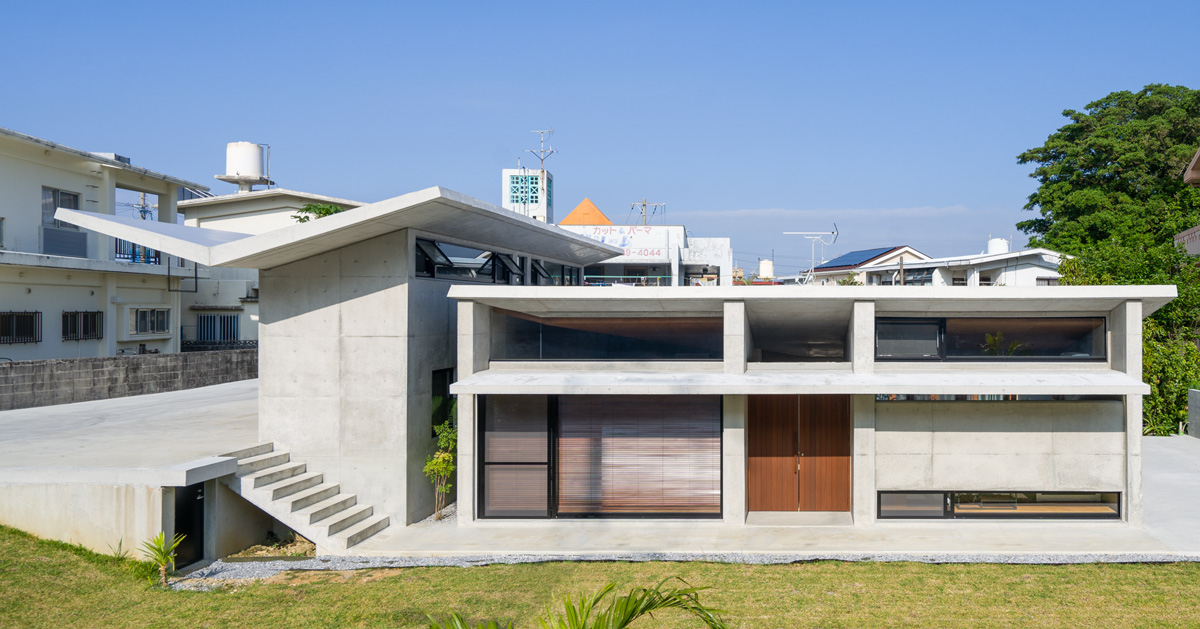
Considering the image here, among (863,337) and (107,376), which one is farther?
(107,376)

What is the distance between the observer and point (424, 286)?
54.3 ft

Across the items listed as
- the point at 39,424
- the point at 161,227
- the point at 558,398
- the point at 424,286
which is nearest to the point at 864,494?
the point at 558,398

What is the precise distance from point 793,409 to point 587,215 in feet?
146

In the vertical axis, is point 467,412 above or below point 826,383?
below

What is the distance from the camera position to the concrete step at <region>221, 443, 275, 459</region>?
1478 cm

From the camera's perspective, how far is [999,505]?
50.6ft

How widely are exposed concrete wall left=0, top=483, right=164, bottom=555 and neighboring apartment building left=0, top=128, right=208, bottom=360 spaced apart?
567 inches

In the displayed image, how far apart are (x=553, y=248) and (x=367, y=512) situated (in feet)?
33.8

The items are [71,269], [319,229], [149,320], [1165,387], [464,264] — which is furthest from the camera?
[149,320]

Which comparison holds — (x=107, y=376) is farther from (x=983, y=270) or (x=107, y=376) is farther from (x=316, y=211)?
(x=983, y=270)

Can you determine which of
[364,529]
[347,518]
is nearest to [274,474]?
[347,518]

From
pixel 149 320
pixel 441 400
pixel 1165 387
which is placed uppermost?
pixel 149 320

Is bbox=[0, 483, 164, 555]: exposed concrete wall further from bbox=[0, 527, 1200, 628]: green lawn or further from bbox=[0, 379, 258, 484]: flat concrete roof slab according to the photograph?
bbox=[0, 527, 1200, 628]: green lawn

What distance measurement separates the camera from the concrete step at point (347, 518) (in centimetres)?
A: 1462
